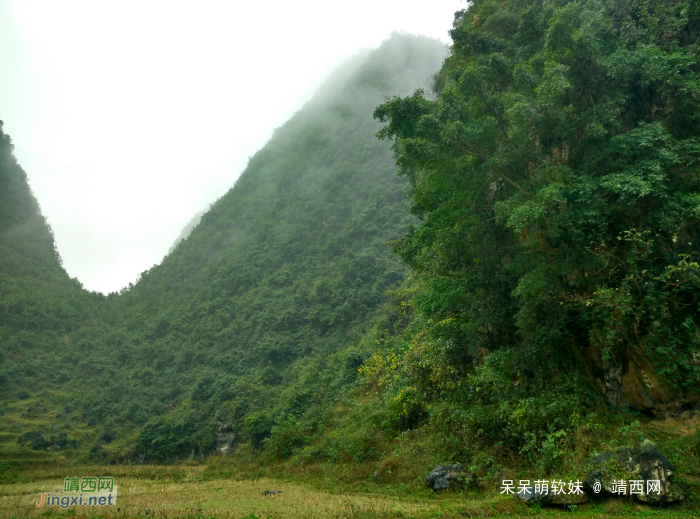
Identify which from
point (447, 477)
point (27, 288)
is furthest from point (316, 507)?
point (27, 288)

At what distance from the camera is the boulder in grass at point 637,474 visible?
233 inches

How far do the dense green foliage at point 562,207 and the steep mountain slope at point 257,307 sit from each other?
49.0 ft

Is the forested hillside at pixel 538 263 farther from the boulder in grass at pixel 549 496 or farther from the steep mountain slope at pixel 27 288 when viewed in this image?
the steep mountain slope at pixel 27 288

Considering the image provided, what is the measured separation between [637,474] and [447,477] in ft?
11.8

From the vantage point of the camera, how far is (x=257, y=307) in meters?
40.3

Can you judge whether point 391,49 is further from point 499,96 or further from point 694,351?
point 694,351

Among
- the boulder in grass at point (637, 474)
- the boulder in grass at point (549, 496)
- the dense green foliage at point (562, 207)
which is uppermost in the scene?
the dense green foliage at point (562, 207)

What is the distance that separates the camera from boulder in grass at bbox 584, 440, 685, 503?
591 cm

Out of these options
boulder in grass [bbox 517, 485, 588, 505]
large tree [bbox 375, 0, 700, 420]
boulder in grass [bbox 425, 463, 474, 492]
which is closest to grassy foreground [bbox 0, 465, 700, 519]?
boulder in grass [bbox 517, 485, 588, 505]

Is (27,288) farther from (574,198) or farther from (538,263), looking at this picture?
(574,198)

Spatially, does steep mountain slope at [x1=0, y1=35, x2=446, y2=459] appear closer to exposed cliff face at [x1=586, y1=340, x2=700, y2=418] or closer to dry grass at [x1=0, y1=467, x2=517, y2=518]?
dry grass at [x1=0, y1=467, x2=517, y2=518]

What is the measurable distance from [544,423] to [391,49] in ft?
266

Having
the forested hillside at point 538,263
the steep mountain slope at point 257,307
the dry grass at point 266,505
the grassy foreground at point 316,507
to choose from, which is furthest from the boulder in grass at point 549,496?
the steep mountain slope at point 257,307

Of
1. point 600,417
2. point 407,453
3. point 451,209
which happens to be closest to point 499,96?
point 451,209
